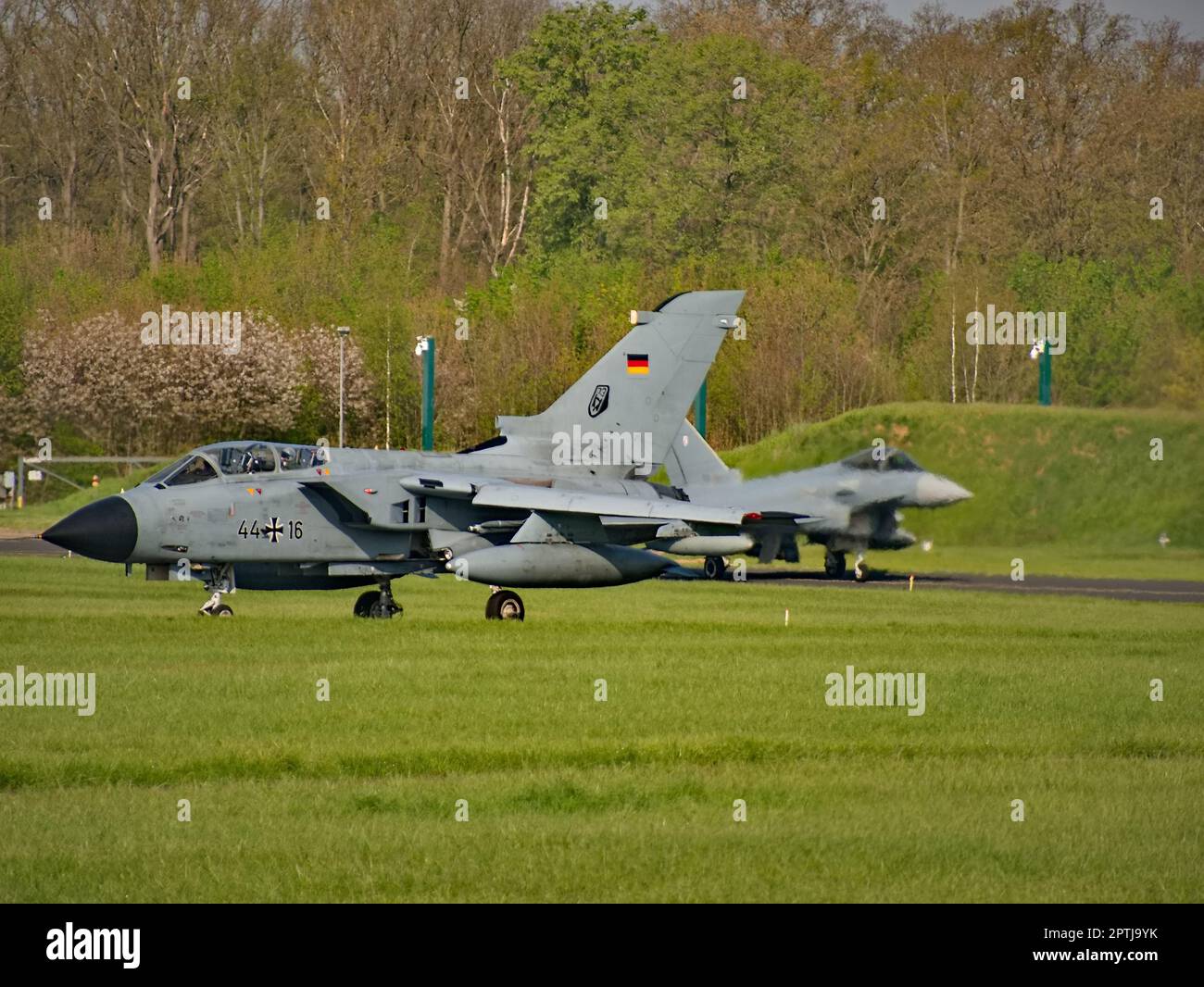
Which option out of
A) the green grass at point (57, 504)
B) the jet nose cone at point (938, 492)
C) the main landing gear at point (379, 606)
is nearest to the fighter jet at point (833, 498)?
the jet nose cone at point (938, 492)

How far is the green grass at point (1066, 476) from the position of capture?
132ft

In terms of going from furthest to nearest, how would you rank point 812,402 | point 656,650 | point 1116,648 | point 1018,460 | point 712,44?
point 712,44 < point 812,402 < point 1018,460 < point 1116,648 < point 656,650

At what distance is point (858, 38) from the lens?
334 ft

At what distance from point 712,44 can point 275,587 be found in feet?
214

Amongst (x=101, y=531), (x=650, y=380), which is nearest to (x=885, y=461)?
(x=650, y=380)

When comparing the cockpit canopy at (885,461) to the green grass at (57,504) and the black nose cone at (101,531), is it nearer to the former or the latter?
the black nose cone at (101,531)

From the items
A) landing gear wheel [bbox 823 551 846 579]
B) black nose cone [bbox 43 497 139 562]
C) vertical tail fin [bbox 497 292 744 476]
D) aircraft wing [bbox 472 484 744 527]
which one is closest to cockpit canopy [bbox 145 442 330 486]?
black nose cone [bbox 43 497 139 562]

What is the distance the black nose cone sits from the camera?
26.1 m

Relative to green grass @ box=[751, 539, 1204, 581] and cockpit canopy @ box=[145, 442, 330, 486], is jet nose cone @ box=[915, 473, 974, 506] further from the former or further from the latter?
cockpit canopy @ box=[145, 442, 330, 486]

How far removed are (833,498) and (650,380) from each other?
13.9 meters

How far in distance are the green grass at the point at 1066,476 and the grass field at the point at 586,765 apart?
40.3ft

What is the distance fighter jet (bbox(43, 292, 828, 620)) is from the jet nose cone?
40.7 feet
